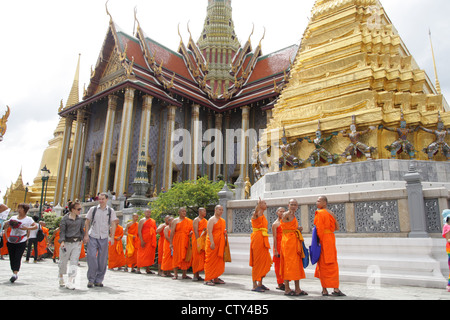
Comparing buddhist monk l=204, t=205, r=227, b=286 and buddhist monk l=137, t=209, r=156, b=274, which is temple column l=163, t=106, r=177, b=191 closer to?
buddhist monk l=137, t=209, r=156, b=274

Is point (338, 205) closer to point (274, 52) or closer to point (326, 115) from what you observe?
point (326, 115)

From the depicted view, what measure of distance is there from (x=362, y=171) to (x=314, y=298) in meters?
4.58

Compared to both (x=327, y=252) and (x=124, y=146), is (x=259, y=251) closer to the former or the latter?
(x=327, y=252)

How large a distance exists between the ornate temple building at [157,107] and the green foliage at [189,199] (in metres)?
10.7

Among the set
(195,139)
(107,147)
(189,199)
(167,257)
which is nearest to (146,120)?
(107,147)

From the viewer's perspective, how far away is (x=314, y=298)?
3902mm

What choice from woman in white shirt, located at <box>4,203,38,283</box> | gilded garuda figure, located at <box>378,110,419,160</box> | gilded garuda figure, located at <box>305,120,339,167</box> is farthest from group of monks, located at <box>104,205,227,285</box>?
gilded garuda figure, located at <box>378,110,419,160</box>

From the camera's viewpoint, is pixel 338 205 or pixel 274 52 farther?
pixel 274 52

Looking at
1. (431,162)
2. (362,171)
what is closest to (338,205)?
(362,171)

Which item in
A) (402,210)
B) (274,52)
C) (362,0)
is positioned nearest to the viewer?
(402,210)

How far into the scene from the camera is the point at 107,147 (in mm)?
20500

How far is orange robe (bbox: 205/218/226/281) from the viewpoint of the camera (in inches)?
208

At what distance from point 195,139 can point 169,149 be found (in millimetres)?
2208

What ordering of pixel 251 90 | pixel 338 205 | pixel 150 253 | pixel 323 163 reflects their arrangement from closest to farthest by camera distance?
pixel 338 205 → pixel 150 253 → pixel 323 163 → pixel 251 90
